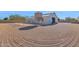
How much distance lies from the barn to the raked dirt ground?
0.14 feet

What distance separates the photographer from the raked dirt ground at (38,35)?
1.72 metres

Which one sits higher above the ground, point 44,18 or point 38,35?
point 44,18

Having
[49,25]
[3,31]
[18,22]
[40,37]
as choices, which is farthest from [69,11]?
[3,31]

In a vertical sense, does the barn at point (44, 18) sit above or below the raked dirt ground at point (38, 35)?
above

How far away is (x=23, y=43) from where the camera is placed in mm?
1740

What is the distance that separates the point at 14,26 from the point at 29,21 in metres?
0.15

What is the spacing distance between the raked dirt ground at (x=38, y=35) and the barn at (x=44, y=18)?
4cm

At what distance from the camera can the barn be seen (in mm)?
1738

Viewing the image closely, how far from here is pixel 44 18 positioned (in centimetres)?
175

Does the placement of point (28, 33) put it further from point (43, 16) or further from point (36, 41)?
point (43, 16)

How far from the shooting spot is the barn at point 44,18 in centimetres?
174

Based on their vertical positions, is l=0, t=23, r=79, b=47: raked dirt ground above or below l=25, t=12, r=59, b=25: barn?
below

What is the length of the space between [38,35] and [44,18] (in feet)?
0.56

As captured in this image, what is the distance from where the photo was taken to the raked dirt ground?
1.72 m
